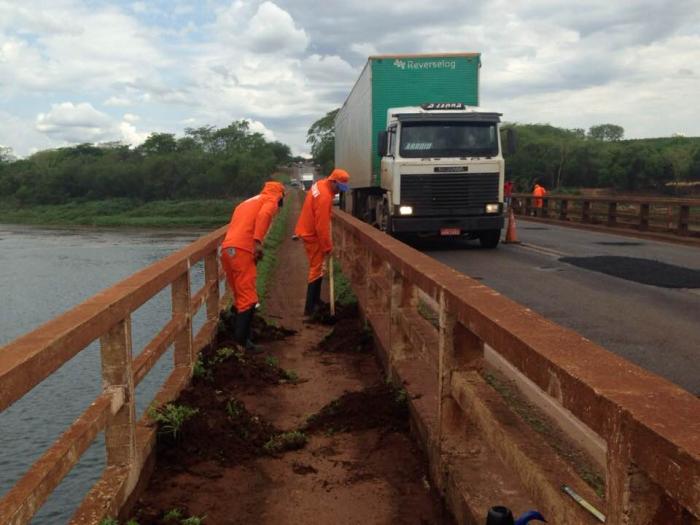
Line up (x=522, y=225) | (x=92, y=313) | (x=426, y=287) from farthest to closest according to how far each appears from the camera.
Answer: (x=522, y=225) → (x=426, y=287) → (x=92, y=313)

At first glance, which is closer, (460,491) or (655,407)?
(655,407)

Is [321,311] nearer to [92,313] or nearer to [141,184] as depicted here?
[92,313]

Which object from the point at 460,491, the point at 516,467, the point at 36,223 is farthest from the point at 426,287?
the point at 36,223

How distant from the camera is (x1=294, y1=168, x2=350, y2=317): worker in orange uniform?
8.75 m

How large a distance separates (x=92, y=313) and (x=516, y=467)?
1.85 metres

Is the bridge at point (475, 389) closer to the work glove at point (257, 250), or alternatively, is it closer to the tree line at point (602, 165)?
the work glove at point (257, 250)

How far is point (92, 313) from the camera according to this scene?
3.12 metres

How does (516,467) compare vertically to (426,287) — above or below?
below

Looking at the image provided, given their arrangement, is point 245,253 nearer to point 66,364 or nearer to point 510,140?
point 66,364

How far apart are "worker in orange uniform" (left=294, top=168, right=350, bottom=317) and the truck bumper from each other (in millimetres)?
6181

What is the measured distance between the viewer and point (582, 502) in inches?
85.7

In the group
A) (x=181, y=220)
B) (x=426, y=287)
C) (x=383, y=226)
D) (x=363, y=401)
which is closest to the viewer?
(x=426, y=287)

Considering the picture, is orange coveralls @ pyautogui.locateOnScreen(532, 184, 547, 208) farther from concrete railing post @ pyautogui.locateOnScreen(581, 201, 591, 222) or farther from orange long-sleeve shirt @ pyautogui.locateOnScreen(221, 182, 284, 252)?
orange long-sleeve shirt @ pyautogui.locateOnScreen(221, 182, 284, 252)

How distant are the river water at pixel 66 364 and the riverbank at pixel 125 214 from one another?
93.4 feet
